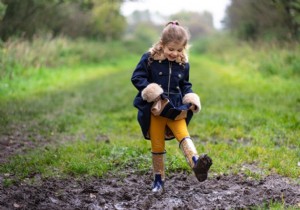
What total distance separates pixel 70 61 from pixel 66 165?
53.6 feet

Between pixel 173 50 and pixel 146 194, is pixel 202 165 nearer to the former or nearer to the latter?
pixel 146 194

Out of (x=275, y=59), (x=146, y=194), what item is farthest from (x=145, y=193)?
(x=275, y=59)

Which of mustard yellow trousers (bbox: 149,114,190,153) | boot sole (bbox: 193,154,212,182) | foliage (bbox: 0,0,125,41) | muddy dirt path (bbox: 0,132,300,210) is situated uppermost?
foliage (bbox: 0,0,125,41)

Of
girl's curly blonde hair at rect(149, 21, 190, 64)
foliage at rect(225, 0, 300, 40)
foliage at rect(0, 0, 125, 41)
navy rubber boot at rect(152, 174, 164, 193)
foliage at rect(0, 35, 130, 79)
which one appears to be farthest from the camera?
foliage at rect(225, 0, 300, 40)

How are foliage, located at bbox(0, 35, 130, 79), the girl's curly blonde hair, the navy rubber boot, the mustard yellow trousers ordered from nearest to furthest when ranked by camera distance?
the girl's curly blonde hair, the mustard yellow trousers, the navy rubber boot, foliage, located at bbox(0, 35, 130, 79)

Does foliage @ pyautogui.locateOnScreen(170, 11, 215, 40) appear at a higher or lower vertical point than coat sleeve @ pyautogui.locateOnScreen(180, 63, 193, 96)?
higher

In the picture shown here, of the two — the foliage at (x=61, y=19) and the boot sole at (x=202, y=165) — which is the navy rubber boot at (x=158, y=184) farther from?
the foliage at (x=61, y=19)

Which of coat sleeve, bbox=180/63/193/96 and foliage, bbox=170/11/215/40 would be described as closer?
coat sleeve, bbox=180/63/193/96

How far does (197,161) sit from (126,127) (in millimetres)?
4263

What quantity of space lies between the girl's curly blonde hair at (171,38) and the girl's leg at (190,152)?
696mm

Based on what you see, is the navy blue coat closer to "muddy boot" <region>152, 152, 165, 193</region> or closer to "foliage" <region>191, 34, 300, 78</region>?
"muddy boot" <region>152, 152, 165, 193</region>

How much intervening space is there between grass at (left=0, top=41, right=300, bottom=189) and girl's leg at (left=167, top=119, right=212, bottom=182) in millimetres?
1095

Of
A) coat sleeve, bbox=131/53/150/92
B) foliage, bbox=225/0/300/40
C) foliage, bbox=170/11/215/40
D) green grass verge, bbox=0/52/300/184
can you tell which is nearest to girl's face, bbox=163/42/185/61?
coat sleeve, bbox=131/53/150/92

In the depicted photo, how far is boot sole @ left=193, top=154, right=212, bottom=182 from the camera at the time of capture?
4.28 meters
